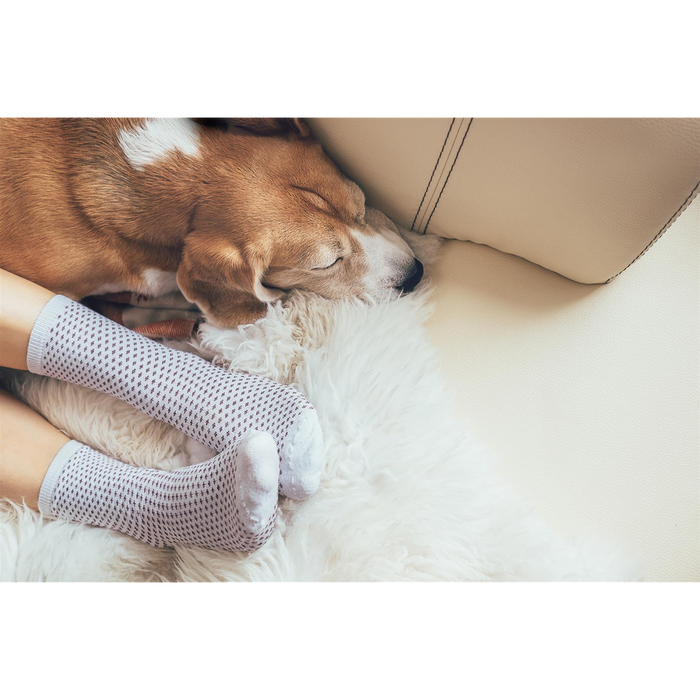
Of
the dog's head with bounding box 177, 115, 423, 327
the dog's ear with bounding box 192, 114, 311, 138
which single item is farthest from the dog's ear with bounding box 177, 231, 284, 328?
the dog's ear with bounding box 192, 114, 311, 138

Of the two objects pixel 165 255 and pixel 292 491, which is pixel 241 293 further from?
pixel 292 491

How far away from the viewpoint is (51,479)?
655 millimetres

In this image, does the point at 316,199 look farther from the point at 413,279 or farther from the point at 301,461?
the point at 301,461

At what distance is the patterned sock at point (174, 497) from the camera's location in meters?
0.58

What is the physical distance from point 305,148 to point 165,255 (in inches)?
9.1

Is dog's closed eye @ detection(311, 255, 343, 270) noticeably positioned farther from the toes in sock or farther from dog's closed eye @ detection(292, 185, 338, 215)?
the toes in sock

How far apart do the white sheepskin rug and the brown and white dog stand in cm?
8

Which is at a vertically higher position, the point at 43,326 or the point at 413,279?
the point at 413,279

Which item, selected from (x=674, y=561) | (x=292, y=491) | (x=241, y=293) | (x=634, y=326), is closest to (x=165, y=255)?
(x=241, y=293)

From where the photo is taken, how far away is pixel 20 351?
2.17 feet

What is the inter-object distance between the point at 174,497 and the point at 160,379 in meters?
0.16

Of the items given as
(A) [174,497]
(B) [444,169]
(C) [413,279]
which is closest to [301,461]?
(A) [174,497]

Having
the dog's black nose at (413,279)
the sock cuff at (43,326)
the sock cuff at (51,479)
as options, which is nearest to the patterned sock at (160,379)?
the sock cuff at (43,326)

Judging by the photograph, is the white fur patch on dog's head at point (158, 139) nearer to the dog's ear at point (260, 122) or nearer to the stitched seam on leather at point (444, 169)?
the dog's ear at point (260, 122)
